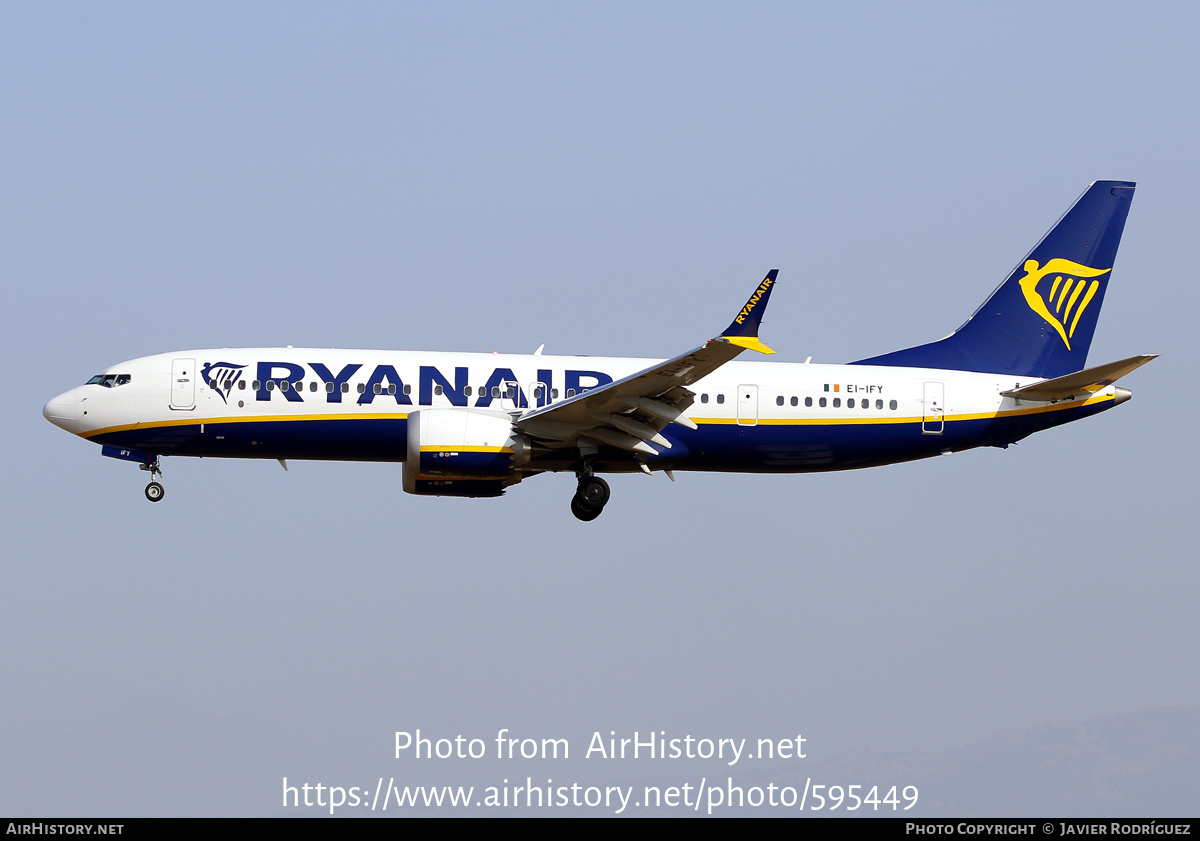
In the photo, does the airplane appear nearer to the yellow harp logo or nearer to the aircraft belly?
the aircraft belly

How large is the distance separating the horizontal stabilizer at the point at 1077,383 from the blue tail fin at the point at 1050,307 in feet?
5.32

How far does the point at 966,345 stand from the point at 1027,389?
248cm

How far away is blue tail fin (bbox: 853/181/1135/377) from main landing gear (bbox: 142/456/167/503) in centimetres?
1809

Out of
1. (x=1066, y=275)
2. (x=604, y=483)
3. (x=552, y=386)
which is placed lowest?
(x=604, y=483)

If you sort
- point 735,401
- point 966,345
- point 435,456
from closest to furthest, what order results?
point 435,456 → point 735,401 → point 966,345

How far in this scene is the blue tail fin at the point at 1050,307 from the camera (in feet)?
125

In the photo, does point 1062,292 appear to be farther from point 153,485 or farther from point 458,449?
point 153,485

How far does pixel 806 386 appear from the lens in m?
35.6

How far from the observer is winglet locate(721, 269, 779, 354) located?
29688 mm

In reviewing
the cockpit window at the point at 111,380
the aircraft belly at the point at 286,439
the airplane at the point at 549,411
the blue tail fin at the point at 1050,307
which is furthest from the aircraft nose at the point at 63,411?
the blue tail fin at the point at 1050,307

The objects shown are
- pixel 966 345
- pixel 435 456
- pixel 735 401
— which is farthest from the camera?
pixel 966 345

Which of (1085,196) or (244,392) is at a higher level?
(1085,196)

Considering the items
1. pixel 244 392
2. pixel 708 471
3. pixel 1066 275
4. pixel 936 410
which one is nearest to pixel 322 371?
pixel 244 392

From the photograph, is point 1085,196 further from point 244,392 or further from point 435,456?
point 244,392
